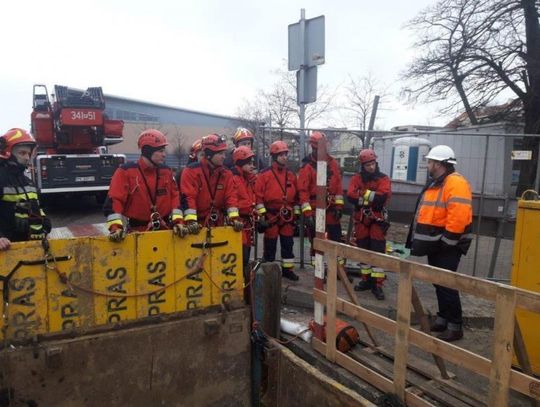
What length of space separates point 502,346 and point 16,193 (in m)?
4.23

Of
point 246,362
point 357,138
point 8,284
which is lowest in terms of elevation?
point 246,362

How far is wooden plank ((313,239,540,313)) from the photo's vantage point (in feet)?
8.21

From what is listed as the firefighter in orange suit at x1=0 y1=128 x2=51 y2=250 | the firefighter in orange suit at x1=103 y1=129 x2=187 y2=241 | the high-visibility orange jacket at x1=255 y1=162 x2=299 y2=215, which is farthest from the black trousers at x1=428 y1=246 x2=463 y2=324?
the firefighter in orange suit at x1=0 y1=128 x2=51 y2=250

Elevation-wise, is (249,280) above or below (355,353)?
above

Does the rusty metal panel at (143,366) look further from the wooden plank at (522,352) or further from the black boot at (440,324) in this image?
the wooden plank at (522,352)

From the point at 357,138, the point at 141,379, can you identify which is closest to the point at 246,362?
the point at 141,379

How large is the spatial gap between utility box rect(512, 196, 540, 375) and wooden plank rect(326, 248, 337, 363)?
1576 mm

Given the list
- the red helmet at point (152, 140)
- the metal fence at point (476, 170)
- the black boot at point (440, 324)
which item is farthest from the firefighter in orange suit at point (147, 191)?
the black boot at point (440, 324)

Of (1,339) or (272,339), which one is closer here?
(1,339)

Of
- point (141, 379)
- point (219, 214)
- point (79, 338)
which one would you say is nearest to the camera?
point (79, 338)

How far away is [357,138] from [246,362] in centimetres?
416

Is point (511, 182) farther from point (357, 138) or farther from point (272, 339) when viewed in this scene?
point (272, 339)

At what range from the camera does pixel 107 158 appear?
13.1m

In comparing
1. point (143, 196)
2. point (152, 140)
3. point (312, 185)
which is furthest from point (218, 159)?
point (312, 185)
